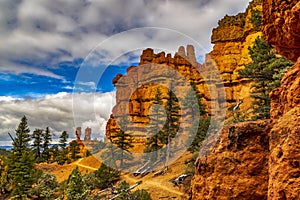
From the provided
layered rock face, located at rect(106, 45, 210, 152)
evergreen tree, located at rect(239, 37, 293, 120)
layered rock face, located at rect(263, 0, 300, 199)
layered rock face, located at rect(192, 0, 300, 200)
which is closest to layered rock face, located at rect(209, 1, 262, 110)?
layered rock face, located at rect(106, 45, 210, 152)

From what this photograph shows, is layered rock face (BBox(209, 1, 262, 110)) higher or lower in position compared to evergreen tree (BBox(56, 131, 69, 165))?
higher

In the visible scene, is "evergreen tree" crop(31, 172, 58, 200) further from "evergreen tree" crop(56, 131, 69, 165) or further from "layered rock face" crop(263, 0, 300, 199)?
"layered rock face" crop(263, 0, 300, 199)

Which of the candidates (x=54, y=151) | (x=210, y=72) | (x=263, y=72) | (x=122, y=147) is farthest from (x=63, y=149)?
(x=263, y=72)

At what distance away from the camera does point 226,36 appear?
68125 mm

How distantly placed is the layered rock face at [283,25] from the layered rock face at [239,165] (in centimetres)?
338

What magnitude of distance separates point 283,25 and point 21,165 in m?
36.2

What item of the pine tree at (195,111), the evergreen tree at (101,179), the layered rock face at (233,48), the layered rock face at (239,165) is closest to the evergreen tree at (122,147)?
the evergreen tree at (101,179)

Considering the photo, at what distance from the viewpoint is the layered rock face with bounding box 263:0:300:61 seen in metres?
8.33

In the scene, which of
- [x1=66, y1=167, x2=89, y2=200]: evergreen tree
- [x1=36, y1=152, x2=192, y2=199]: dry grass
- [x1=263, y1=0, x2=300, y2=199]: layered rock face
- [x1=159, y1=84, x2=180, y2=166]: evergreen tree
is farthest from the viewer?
[x1=159, y1=84, x2=180, y2=166]: evergreen tree

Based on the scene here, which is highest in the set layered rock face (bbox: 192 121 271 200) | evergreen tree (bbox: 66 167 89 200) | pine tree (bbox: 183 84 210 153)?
pine tree (bbox: 183 84 210 153)

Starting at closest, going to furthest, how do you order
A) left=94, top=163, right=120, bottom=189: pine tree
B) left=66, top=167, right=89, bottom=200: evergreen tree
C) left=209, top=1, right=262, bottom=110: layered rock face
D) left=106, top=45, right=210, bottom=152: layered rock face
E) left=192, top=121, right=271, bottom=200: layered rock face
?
left=192, top=121, right=271, bottom=200: layered rock face
left=66, top=167, right=89, bottom=200: evergreen tree
left=94, top=163, right=120, bottom=189: pine tree
left=209, top=1, right=262, bottom=110: layered rock face
left=106, top=45, right=210, bottom=152: layered rock face

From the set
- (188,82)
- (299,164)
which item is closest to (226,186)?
(299,164)

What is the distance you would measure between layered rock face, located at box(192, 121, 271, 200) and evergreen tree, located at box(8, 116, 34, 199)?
3190cm

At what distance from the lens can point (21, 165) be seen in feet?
114
